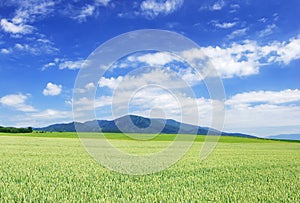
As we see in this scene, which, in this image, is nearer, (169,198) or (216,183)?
(169,198)

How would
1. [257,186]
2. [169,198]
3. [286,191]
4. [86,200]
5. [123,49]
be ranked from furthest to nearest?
1. [123,49]
2. [257,186]
3. [286,191]
4. [169,198]
5. [86,200]

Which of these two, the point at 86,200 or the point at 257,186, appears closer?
the point at 86,200

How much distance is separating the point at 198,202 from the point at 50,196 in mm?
3936

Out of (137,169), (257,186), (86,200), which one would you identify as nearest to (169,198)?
(86,200)

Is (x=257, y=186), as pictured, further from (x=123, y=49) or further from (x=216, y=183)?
(x=123, y=49)

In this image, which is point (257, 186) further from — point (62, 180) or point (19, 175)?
point (19, 175)

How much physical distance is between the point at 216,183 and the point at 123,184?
339cm

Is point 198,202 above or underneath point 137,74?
underneath

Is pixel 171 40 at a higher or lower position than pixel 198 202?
higher

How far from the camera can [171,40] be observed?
984 inches

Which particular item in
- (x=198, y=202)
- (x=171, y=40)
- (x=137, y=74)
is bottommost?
(x=198, y=202)

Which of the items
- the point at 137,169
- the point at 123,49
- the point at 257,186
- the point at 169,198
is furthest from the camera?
the point at 123,49

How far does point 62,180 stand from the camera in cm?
1159

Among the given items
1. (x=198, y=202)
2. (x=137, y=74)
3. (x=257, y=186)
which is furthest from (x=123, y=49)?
(x=198, y=202)
